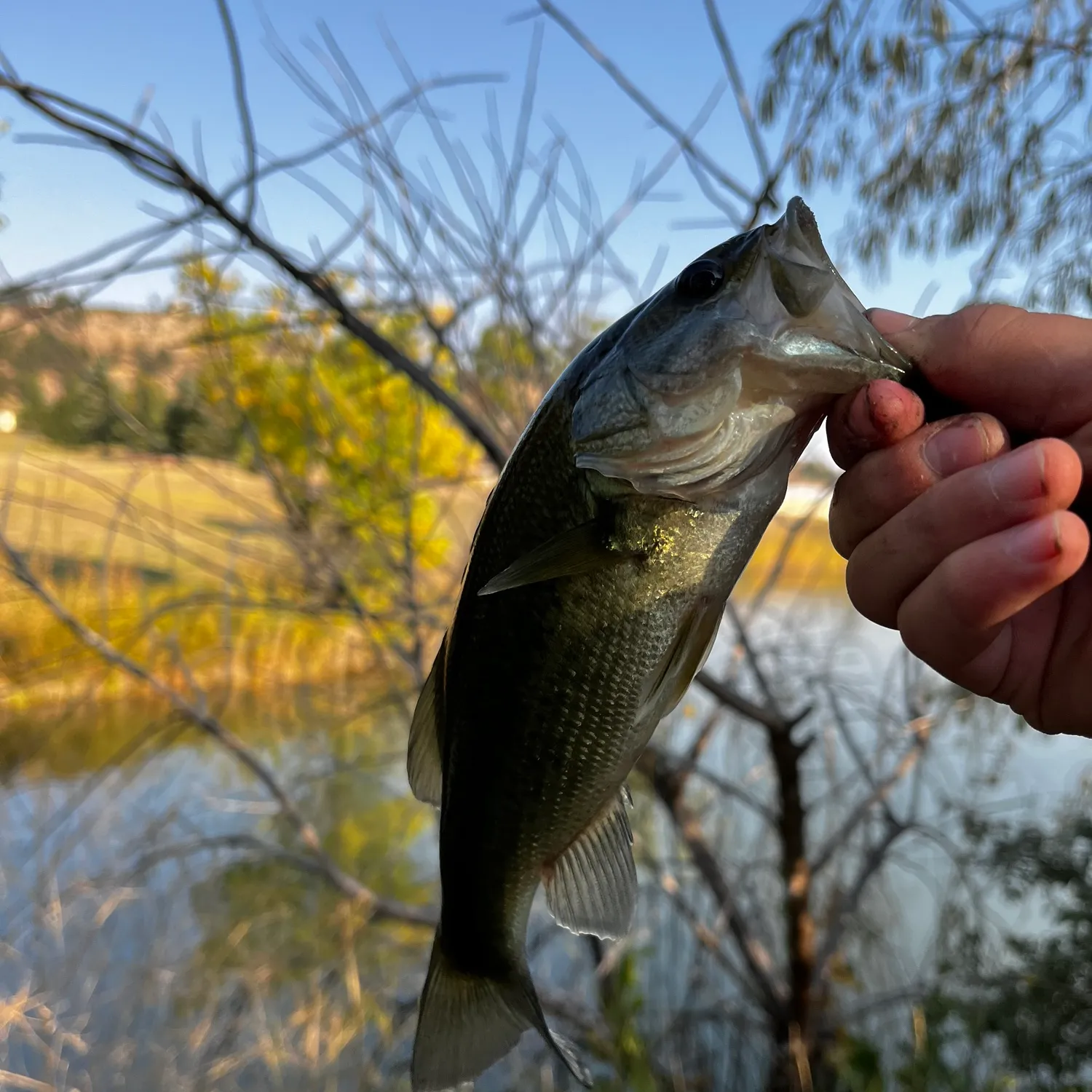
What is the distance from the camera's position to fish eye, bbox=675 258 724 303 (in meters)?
1.16

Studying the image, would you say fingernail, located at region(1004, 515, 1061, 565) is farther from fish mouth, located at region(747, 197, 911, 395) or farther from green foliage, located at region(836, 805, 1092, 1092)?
green foliage, located at region(836, 805, 1092, 1092)

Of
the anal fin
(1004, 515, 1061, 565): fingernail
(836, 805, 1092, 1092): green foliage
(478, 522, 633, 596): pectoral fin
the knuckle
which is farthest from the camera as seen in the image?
(836, 805, 1092, 1092): green foliage

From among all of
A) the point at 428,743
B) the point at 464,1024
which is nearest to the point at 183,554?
the point at 428,743

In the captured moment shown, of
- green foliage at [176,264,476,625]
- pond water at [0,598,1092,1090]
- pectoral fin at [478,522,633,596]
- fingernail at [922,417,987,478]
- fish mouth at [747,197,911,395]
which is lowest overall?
pond water at [0,598,1092,1090]

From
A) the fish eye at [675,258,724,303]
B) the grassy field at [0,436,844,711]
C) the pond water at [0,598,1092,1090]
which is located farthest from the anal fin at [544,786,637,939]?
the pond water at [0,598,1092,1090]

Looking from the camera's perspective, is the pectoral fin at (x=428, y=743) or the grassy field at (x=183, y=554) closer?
the pectoral fin at (x=428, y=743)

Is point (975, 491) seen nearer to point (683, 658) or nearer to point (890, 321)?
point (890, 321)

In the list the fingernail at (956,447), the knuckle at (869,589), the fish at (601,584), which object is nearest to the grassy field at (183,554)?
the knuckle at (869,589)

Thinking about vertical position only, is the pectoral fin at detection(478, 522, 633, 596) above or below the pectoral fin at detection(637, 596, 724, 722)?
above

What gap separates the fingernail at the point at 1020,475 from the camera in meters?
1.04

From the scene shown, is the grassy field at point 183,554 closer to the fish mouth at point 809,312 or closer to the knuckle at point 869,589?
the knuckle at point 869,589

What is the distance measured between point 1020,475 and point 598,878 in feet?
3.49

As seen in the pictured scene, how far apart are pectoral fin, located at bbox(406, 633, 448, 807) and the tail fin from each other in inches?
13.5

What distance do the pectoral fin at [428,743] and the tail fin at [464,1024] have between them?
1.12ft
